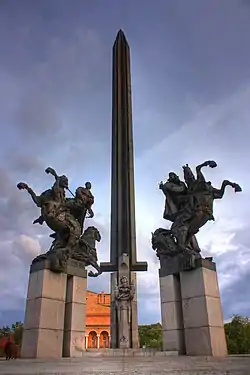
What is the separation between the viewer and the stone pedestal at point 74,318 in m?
10.5

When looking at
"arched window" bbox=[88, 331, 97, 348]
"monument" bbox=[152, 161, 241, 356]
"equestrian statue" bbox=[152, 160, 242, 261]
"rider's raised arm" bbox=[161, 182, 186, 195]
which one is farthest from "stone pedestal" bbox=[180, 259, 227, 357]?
"arched window" bbox=[88, 331, 97, 348]

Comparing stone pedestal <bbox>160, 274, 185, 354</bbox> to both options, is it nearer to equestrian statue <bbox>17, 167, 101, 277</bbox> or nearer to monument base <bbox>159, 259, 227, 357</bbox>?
monument base <bbox>159, 259, 227, 357</bbox>

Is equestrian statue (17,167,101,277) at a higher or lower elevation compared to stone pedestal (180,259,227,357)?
higher

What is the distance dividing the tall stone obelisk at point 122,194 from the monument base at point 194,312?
6.96m

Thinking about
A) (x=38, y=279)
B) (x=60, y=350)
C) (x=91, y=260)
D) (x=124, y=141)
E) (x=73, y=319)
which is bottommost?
(x=60, y=350)

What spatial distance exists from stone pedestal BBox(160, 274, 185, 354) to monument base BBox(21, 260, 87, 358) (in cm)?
258

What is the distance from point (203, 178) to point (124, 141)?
1498 cm

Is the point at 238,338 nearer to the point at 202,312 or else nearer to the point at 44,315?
the point at 202,312

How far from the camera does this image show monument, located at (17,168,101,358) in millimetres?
10047

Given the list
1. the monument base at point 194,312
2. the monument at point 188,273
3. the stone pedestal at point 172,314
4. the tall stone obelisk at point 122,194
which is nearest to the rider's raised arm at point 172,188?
the monument at point 188,273

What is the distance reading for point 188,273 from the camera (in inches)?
439

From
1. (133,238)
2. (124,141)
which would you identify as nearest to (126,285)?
(133,238)

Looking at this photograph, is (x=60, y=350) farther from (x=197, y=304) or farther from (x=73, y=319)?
(x=197, y=304)

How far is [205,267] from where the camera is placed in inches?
432
